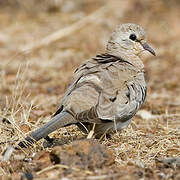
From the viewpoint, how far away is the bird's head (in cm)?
516

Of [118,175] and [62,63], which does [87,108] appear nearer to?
[118,175]

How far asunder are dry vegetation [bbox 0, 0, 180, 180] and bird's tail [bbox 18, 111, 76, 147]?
0.39 ft

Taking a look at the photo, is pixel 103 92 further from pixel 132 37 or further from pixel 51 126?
pixel 132 37

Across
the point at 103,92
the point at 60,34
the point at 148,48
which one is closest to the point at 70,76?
the point at 60,34

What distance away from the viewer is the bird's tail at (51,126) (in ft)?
12.9

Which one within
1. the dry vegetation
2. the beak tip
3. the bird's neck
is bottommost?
the dry vegetation

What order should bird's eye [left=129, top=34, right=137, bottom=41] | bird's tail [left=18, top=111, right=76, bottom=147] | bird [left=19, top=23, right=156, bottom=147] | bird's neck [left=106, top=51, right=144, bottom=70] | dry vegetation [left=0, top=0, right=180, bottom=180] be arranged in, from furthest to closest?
bird's eye [left=129, top=34, right=137, bottom=41], bird's neck [left=106, top=51, right=144, bottom=70], bird [left=19, top=23, right=156, bottom=147], bird's tail [left=18, top=111, right=76, bottom=147], dry vegetation [left=0, top=0, right=180, bottom=180]

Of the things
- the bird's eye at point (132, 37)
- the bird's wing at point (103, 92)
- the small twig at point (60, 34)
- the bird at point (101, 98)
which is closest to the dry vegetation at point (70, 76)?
the small twig at point (60, 34)

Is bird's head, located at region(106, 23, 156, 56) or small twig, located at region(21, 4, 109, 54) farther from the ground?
bird's head, located at region(106, 23, 156, 56)

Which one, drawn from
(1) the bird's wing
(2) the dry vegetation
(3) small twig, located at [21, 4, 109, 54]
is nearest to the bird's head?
(1) the bird's wing

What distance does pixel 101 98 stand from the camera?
4.16 m

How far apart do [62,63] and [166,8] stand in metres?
4.35

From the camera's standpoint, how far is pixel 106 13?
11523 millimetres

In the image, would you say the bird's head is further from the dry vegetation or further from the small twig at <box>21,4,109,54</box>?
the small twig at <box>21,4,109,54</box>
